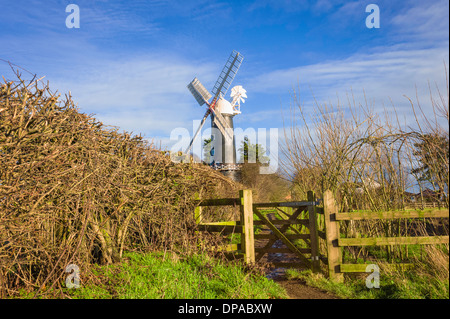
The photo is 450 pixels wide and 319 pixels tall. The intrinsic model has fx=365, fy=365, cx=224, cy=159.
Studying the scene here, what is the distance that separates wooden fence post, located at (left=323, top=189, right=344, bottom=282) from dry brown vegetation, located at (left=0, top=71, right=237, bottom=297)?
2623mm

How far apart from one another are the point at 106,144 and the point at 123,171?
666 mm

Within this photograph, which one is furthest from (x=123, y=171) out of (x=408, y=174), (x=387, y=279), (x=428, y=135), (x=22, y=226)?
(x=408, y=174)

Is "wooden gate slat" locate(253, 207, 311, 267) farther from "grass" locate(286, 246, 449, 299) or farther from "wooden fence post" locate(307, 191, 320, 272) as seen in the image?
"grass" locate(286, 246, 449, 299)

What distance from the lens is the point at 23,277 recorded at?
5.34 metres

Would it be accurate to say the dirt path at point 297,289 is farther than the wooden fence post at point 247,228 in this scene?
No

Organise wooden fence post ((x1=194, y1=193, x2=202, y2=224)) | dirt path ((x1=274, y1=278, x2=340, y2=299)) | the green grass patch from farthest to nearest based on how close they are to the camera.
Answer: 1. wooden fence post ((x1=194, y1=193, x2=202, y2=224))
2. dirt path ((x1=274, y1=278, x2=340, y2=299))
3. the green grass patch

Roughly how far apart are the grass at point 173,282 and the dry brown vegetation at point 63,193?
0.37 meters

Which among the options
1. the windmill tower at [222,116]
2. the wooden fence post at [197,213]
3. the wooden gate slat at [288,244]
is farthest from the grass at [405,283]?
the windmill tower at [222,116]

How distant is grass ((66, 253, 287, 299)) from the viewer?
17.0 ft

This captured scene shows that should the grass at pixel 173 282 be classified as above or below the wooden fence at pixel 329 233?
below

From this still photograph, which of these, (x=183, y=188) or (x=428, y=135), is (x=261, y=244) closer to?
(x=183, y=188)

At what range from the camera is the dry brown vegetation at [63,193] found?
14.9ft

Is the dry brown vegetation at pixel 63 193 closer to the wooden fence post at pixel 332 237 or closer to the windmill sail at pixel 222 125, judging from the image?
the wooden fence post at pixel 332 237

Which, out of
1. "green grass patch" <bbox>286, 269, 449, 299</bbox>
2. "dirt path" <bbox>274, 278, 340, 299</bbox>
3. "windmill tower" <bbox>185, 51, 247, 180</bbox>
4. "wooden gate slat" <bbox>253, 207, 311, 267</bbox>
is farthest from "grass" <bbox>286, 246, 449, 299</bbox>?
"windmill tower" <bbox>185, 51, 247, 180</bbox>
